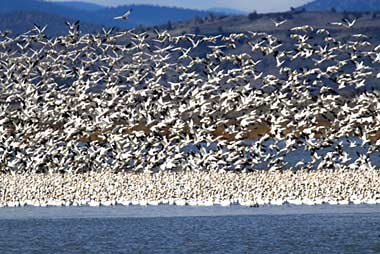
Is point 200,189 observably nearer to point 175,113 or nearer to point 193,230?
point 193,230

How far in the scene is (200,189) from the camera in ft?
128

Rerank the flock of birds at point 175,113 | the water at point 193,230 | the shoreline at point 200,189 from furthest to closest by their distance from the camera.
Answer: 1. the flock of birds at point 175,113
2. the shoreline at point 200,189
3. the water at point 193,230

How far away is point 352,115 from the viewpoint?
145ft

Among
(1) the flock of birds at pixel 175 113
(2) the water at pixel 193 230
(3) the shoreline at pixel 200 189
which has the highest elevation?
(1) the flock of birds at pixel 175 113

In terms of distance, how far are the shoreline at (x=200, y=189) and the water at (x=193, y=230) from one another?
109 cm

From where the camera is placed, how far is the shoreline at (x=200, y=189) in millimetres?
37719

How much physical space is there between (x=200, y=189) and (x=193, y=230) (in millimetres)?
6480

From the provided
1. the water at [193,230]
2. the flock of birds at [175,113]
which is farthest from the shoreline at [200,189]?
the flock of birds at [175,113]

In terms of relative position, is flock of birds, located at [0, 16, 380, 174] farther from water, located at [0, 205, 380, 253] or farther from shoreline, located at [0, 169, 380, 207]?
water, located at [0, 205, 380, 253]

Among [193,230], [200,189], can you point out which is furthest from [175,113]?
[193,230]

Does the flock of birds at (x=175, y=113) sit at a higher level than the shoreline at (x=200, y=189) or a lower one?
higher

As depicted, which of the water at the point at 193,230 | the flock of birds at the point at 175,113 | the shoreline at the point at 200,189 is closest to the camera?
the water at the point at 193,230

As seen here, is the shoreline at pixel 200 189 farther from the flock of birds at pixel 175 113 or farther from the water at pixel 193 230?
the flock of birds at pixel 175 113

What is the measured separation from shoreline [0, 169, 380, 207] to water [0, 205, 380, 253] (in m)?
1.09
